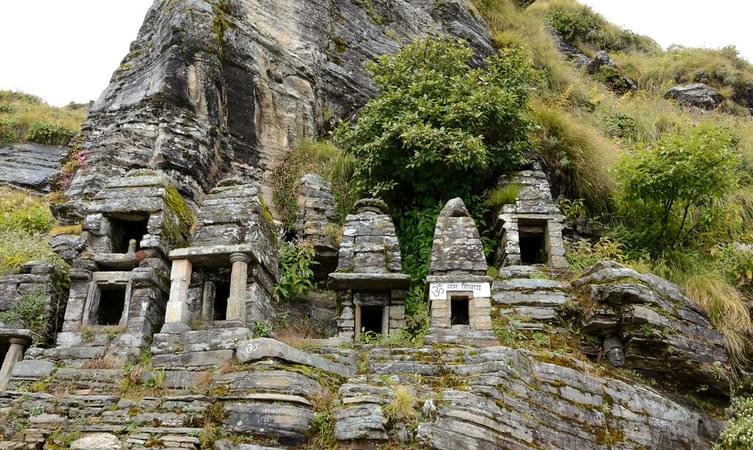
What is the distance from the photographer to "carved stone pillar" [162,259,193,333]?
1116cm

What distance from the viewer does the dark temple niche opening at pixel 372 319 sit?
13.1 metres

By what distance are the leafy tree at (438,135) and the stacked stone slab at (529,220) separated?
70 centimetres

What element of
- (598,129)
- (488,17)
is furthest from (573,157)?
(488,17)

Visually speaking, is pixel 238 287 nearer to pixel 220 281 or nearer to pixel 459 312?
pixel 220 281

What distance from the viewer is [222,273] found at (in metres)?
12.3

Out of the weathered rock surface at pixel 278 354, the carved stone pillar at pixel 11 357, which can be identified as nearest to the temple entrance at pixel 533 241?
the weathered rock surface at pixel 278 354

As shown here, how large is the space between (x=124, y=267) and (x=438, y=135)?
6.84m

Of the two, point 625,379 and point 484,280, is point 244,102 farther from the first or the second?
point 625,379

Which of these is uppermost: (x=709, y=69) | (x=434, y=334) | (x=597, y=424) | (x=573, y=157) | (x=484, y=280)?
(x=709, y=69)

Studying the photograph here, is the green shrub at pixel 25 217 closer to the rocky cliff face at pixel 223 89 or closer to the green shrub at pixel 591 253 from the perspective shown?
the rocky cliff face at pixel 223 89

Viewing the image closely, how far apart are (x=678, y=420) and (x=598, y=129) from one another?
1058cm

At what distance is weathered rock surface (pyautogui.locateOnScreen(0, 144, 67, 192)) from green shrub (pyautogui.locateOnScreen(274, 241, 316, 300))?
1008cm

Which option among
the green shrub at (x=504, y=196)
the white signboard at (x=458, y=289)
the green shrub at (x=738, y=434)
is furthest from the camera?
the green shrub at (x=504, y=196)

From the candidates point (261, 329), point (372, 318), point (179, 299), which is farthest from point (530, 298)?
point (179, 299)
